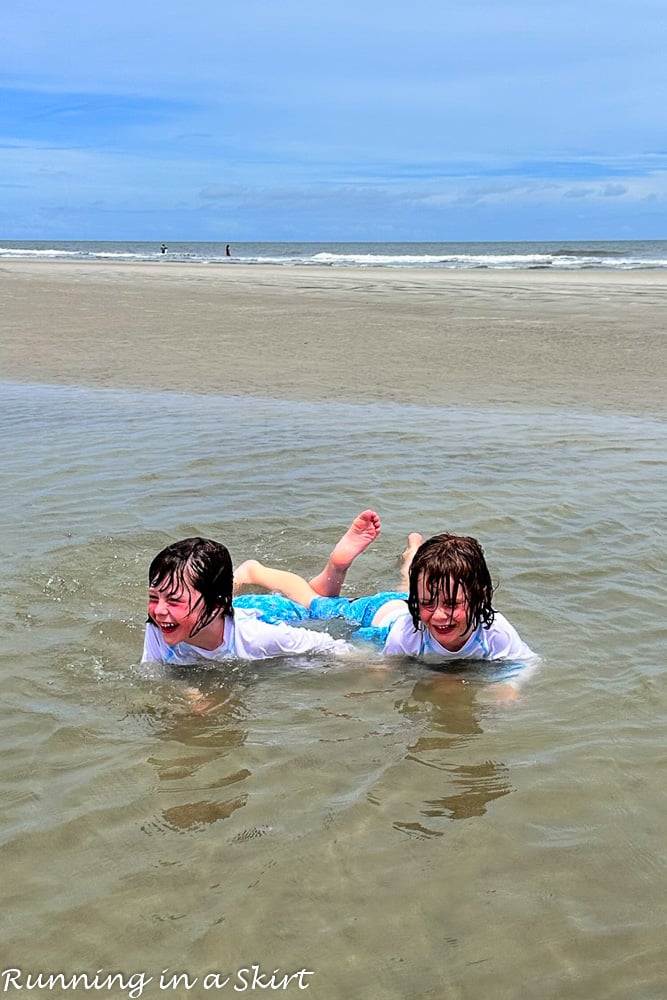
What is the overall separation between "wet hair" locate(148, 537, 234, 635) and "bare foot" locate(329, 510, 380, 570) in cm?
93

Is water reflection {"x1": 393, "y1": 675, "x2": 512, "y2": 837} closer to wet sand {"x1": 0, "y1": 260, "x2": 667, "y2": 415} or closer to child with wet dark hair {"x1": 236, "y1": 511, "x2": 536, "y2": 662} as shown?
child with wet dark hair {"x1": 236, "y1": 511, "x2": 536, "y2": 662}

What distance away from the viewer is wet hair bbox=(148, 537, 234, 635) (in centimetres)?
421

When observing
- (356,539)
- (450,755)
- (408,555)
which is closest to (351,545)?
(356,539)

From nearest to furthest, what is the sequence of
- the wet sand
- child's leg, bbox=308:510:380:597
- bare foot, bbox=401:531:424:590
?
child's leg, bbox=308:510:380:597 → bare foot, bbox=401:531:424:590 → the wet sand

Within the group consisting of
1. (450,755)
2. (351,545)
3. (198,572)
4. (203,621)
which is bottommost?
(450,755)

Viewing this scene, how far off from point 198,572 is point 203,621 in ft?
0.76

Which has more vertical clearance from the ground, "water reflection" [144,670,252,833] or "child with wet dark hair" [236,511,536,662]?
"child with wet dark hair" [236,511,536,662]

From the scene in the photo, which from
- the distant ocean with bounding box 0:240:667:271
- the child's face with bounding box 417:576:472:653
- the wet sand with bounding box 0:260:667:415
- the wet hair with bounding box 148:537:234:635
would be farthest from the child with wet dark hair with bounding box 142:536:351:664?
the distant ocean with bounding box 0:240:667:271

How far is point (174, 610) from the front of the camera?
417 centimetres

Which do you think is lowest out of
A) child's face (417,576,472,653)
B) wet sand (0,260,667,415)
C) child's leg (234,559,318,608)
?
child's leg (234,559,318,608)

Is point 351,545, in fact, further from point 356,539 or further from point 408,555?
point 408,555

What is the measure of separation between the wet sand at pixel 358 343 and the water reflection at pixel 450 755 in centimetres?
680

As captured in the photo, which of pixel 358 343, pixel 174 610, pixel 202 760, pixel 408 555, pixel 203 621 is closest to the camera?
pixel 202 760

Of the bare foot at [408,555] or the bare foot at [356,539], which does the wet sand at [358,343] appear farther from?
the bare foot at [356,539]
